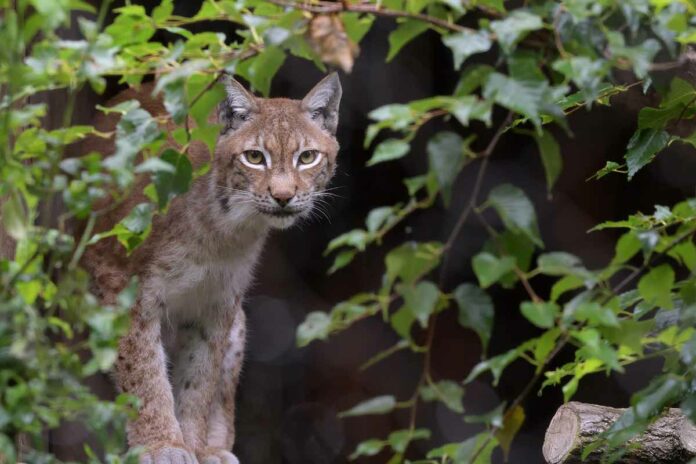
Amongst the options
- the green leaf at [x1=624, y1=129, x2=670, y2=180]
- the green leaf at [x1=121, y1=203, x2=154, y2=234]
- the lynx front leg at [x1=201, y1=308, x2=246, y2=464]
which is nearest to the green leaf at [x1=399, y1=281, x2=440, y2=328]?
the green leaf at [x1=121, y1=203, x2=154, y2=234]

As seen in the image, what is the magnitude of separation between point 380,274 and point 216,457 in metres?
1.02

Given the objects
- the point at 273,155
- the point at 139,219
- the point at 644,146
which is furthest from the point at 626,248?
the point at 273,155

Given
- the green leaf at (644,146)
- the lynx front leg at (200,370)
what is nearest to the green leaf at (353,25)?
the green leaf at (644,146)

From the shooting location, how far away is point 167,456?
250 centimetres

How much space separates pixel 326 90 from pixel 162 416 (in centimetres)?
87

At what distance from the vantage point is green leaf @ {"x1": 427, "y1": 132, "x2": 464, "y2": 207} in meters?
1.21

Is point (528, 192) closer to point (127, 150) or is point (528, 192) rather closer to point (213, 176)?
point (213, 176)

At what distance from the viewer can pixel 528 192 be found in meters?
→ 3.52

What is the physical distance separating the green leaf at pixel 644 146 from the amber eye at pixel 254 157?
103cm

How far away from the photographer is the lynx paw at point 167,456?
2484 millimetres

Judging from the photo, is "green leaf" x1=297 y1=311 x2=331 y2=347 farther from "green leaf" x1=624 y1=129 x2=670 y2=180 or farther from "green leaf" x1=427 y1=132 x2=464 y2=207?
"green leaf" x1=624 y1=129 x2=670 y2=180

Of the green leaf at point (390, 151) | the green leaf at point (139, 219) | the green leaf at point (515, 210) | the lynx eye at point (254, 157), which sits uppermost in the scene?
the green leaf at point (390, 151)

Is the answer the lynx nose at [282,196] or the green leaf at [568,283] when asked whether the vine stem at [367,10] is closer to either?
the green leaf at [568,283]

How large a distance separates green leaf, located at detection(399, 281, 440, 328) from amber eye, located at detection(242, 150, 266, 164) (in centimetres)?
142
